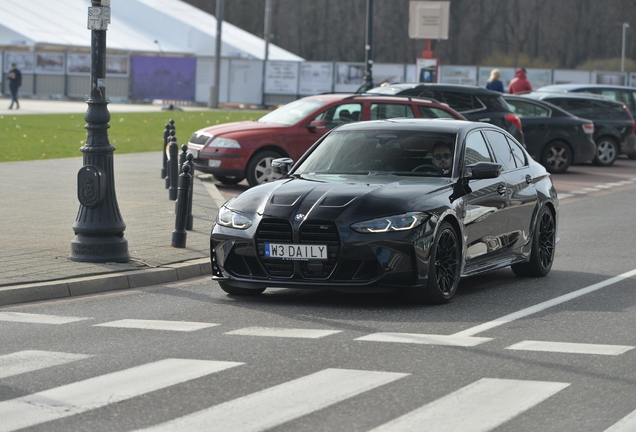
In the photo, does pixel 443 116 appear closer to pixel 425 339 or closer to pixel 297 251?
pixel 297 251

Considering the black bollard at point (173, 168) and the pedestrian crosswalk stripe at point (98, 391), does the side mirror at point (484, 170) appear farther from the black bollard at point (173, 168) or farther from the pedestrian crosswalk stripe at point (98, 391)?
the black bollard at point (173, 168)

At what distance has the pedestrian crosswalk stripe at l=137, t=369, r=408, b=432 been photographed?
18.1 ft

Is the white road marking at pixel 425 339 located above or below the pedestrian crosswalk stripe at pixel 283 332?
above

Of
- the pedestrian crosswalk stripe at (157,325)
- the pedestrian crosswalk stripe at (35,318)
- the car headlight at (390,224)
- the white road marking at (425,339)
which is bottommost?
the pedestrian crosswalk stripe at (35,318)

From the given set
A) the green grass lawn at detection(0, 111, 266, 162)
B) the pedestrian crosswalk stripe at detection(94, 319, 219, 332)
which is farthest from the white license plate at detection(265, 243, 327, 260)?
the green grass lawn at detection(0, 111, 266, 162)

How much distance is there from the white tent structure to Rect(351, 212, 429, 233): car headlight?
51.0m

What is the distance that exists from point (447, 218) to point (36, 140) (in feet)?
69.7

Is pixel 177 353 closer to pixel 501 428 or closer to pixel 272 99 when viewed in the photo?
pixel 501 428

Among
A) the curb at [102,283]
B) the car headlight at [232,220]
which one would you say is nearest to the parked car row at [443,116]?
the curb at [102,283]

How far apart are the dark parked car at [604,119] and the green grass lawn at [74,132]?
9.13 metres

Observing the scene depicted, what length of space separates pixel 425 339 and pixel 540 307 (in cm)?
182

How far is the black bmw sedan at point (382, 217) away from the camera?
892cm

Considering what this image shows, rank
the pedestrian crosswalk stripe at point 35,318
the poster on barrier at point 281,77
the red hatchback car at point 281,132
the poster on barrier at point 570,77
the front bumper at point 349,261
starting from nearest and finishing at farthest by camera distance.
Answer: the pedestrian crosswalk stripe at point 35,318
the front bumper at point 349,261
the red hatchback car at point 281,132
the poster on barrier at point 570,77
the poster on barrier at point 281,77

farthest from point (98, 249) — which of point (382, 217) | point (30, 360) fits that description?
point (30, 360)
